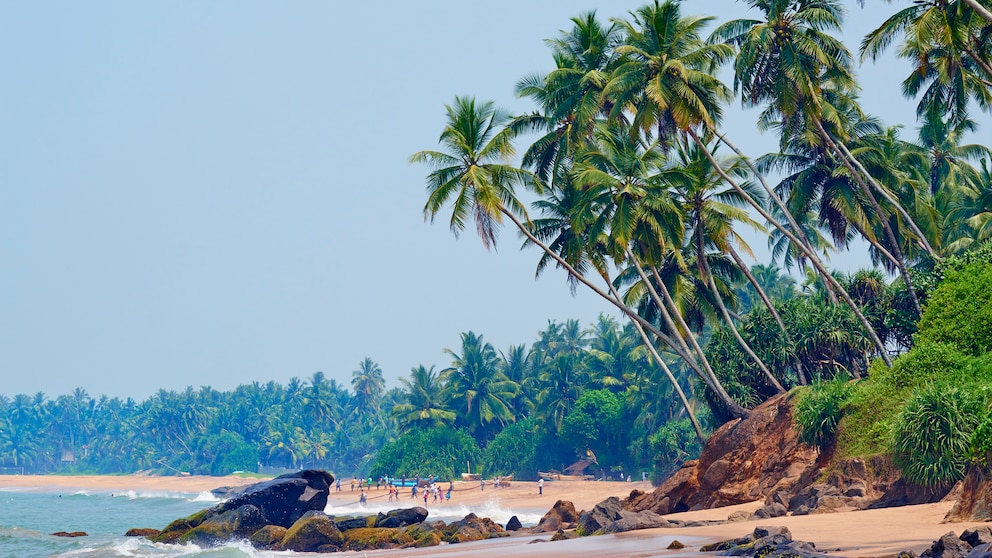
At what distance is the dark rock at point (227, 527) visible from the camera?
2958 centimetres

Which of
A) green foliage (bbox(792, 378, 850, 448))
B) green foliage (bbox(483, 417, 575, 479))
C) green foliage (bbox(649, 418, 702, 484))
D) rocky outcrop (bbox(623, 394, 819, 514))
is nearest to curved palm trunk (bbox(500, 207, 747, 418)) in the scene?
rocky outcrop (bbox(623, 394, 819, 514))

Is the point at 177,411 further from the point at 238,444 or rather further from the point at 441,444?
the point at 441,444

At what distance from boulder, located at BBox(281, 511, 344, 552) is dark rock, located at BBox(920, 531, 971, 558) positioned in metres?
19.5

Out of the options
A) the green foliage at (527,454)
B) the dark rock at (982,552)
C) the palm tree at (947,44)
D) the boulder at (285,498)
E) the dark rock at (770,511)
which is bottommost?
the dark rock at (770,511)

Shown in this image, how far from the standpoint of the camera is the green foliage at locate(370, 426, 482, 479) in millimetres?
69250

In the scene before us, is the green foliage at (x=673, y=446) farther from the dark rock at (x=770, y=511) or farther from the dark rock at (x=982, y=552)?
the dark rock at (x=982, y=552)

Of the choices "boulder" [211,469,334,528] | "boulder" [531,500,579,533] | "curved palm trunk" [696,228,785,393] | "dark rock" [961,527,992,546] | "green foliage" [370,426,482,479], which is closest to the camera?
"dark rock" [961,527,992,546]

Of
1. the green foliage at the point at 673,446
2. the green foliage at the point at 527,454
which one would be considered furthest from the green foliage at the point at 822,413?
the green foliage at the point at 527,454

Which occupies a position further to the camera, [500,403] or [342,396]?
[342,396]

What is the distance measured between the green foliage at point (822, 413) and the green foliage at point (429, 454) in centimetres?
4647

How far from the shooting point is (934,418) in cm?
1870

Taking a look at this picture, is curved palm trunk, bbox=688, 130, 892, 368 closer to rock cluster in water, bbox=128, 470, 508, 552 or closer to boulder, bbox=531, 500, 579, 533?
boulder, bbox=531, 500, 579, 533

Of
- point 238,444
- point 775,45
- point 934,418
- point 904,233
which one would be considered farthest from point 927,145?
point 238,444

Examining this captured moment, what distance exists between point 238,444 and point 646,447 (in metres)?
70.6
